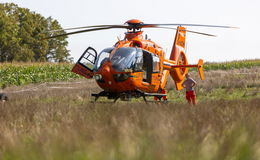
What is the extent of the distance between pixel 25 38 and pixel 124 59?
61.9m

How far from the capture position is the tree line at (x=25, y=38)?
66.7 m

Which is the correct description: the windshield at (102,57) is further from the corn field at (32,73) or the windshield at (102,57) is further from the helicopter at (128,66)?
the corn field at (32,73)

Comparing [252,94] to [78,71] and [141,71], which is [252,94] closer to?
[141,71]

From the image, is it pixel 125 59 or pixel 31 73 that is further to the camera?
pixel 31 73

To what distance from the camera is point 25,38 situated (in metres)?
74.4

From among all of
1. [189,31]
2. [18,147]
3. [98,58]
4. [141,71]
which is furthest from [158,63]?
[18,147]

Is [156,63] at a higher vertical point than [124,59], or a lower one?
lower

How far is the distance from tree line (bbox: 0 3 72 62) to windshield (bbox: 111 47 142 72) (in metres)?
47.6

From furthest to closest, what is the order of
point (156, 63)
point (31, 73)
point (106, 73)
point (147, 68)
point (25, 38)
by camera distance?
1. point (25, 38)
2. point (31, 73)
3. point (156, 63)
4. point (147, 68)
5. point (106, 73)

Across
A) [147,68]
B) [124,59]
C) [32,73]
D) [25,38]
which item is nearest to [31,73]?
[32,73]

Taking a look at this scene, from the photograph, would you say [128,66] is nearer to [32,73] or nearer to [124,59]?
[124,59]

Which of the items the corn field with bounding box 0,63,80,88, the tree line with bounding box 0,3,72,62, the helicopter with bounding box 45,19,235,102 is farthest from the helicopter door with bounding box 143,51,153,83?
the tree line with bounding box 0,3,72,62

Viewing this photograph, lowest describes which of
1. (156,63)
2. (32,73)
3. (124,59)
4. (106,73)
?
(32,73)

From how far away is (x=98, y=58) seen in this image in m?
15.5
